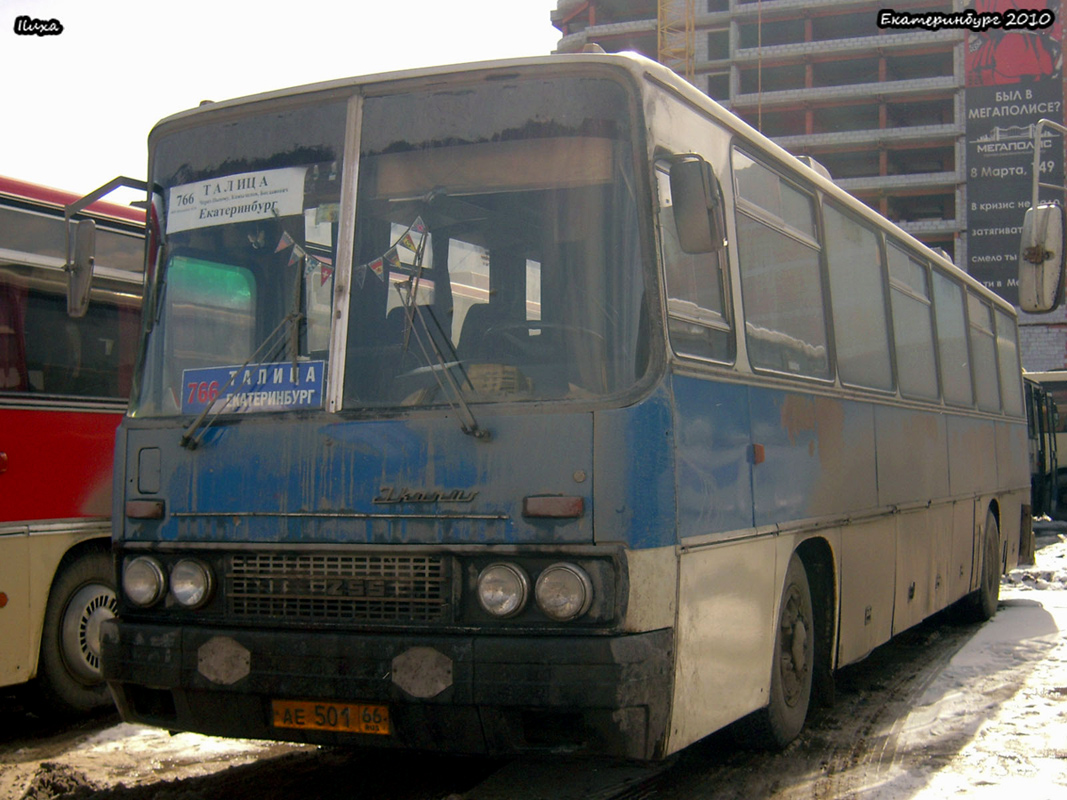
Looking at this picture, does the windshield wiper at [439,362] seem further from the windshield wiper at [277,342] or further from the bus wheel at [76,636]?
the bus wheel at [76,636]

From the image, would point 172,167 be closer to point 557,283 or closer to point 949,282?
A: point 557,283

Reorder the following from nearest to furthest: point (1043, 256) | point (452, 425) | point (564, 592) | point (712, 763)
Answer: point (564, 592) < point (452, 425) < point (712, 763) < point (1043, 256)

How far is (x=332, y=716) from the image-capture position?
464 cm

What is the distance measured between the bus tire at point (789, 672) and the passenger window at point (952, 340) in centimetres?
405

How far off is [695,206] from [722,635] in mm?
1769

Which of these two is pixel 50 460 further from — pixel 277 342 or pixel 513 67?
pixel 513 67

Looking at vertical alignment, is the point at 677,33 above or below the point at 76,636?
above

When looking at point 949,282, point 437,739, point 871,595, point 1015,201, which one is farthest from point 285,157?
point 1015,201

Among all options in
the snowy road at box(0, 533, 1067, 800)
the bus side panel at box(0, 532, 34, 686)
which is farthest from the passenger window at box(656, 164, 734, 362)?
the bus side panel at box(0, 532, 34, 686)

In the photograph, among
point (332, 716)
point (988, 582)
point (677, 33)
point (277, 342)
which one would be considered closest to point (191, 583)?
point (332, 716)

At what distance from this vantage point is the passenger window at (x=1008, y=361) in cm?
1273

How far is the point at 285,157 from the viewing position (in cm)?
513

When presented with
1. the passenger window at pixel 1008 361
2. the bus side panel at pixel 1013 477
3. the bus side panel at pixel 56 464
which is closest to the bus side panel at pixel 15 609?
the bus side panel at pixel 56 464

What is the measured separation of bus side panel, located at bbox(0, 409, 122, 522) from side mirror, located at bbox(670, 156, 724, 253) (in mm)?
4232
